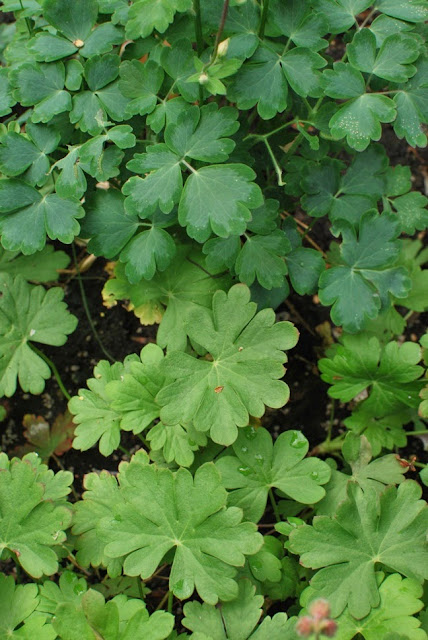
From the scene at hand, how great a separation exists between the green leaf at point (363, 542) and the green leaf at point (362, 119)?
98 cm

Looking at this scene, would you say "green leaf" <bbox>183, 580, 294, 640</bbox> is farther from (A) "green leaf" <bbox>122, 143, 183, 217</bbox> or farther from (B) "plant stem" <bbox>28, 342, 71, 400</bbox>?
(A) "green leaf" <bbox>122, 143, 183, 217</bbox>

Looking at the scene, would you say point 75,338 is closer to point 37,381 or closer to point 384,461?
point 37,381

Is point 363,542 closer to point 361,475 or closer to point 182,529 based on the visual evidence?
point 361,475

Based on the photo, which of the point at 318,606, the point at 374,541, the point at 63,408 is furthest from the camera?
the point at 63,408

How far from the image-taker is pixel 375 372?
1.99m

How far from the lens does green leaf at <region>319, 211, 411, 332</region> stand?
1.95 meters

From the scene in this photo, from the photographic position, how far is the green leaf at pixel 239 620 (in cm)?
160

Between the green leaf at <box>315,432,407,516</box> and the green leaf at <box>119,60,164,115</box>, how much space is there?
118 centimetres

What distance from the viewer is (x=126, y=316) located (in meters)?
2.51

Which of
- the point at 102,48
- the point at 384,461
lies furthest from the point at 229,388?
the point at 102,48

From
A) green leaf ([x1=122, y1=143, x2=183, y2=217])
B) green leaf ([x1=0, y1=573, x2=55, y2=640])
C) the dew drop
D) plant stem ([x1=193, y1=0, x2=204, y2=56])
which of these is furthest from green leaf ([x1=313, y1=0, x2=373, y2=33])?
green leaf ([x1=0, y1=573, x2=55, y2=640])

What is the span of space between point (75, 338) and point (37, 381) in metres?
0.50

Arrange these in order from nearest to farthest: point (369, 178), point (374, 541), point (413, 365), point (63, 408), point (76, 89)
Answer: point (374, 541) < point (76, 89) < point (413, 365) < point (369, 178) < point (63, 408)

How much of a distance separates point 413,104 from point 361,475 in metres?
1.13
